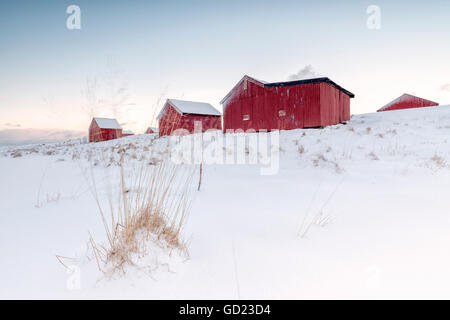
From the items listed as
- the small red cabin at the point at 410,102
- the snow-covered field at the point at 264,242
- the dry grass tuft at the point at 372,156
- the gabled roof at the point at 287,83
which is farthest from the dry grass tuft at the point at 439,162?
the small red cabin at the point at 410,102

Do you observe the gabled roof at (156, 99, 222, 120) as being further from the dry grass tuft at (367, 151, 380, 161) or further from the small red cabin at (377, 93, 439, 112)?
the small red cabin at (377, 93, 439, 112)

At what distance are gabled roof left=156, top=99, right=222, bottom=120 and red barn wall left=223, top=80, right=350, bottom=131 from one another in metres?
4.73

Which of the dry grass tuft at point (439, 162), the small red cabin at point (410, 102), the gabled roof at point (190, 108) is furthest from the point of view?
the small red cabin at point (410, 102)

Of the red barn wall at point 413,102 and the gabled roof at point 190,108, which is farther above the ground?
the red barn wall at point 413,102

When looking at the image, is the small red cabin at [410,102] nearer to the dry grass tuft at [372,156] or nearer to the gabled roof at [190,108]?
the gabled roof at [190,108]

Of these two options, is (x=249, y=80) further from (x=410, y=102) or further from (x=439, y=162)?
(x=410, y=102)

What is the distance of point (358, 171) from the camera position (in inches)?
170

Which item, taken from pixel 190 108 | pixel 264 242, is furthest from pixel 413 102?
pixel 264 242

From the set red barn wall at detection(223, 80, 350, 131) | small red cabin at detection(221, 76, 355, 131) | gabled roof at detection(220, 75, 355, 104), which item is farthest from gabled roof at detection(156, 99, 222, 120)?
gabled roof at detection(220, 75, 355, 104)

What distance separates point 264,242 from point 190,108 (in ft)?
67.2

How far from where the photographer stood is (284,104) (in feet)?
47.6

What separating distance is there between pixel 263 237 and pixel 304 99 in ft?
44.7

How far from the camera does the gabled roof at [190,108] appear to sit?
2022 cm

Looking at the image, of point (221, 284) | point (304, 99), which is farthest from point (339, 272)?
point (304, 99)
